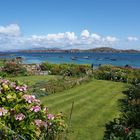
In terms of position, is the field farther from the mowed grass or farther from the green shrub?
the green shrub

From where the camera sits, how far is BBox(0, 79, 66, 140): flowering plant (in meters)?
8.35

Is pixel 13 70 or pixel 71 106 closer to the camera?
pixel 71 106

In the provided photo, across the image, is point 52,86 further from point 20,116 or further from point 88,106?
point 20,116

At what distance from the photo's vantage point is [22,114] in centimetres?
838

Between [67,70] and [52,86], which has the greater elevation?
[67,70]

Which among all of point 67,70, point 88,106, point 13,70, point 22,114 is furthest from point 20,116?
point 67,70

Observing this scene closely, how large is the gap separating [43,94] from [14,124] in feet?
54.0

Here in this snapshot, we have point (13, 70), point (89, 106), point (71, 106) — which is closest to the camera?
point (71, 106)

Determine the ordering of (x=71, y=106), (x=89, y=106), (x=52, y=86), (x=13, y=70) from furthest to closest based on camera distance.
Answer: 1. (x=13, y=70)
2. (x=52, y=86)
3. (x=89, y=106)
4. (x=71, y=106)

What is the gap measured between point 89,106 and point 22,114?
13416 mm

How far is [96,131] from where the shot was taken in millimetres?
15844

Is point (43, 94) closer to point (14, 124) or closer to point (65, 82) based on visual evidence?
point (65, 82)

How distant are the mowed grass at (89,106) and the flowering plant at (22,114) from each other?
5986 mm

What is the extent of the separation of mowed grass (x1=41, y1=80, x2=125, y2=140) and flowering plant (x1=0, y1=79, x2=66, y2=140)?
5986mm
